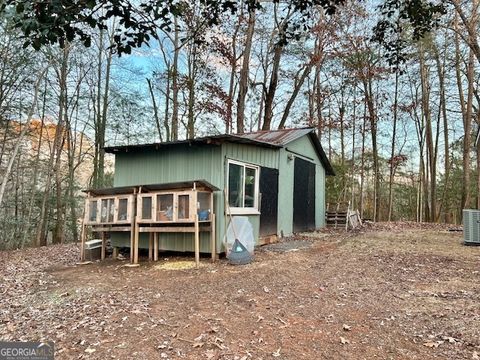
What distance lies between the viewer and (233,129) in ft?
58.4

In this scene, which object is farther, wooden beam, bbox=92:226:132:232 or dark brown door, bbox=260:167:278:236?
dark brown door, bbox=260:167:278:236

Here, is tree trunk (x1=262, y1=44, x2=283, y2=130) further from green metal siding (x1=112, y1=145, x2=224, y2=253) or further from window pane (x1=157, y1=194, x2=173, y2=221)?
window pane (x1=157, y1=194, x2=173, y2=221)

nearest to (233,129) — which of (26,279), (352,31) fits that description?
(352,31)

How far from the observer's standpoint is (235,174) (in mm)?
7730

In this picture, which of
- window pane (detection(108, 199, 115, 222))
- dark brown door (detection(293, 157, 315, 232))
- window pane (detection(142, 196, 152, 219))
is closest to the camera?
window pane (detection(142, 196, 152, 219))

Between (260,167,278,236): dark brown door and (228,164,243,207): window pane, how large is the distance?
0.85 metres

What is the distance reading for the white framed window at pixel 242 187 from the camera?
7.58 m

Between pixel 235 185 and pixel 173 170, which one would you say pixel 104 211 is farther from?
pixel 235 185

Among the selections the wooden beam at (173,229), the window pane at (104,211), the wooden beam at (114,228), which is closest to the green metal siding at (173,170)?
the wooden beam at (173,229)

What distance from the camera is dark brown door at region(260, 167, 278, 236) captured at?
866 cm

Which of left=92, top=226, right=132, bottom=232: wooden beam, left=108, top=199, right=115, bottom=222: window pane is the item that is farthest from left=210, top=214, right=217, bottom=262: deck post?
left=108, top=199, right=115, bottom=222: window pane

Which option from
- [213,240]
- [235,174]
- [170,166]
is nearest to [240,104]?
[170,166]

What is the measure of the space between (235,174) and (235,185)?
0.78ft

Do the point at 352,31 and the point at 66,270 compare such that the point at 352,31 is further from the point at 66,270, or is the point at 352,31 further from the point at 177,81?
the point at 66,270
